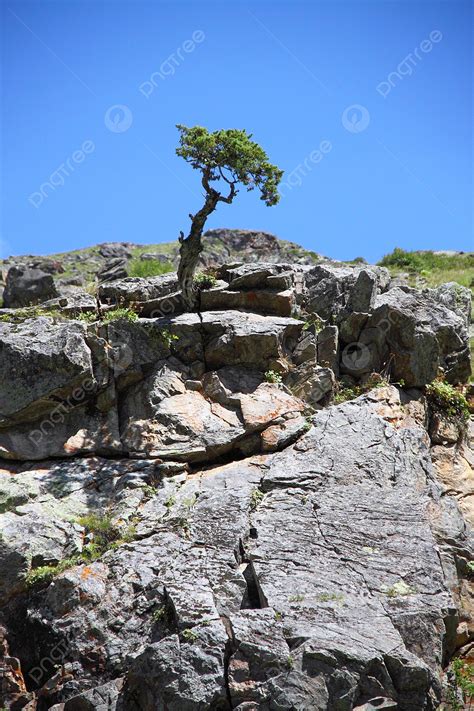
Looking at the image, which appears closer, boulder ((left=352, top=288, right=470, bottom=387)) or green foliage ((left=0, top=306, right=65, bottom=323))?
green foliage ((left=0, top=306, right=65, bottom=323))

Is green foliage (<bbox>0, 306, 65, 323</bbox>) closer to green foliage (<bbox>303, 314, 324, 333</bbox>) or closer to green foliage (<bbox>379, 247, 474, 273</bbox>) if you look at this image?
green foliage (<bbox>303, 314, 324, 333</bbox>)

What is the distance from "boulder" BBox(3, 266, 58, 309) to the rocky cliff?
14.1 feet

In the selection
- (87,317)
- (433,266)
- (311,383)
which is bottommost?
(311,383)

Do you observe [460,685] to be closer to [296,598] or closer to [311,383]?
[296,598]

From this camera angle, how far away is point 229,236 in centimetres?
6644

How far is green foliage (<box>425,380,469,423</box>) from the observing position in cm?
1794

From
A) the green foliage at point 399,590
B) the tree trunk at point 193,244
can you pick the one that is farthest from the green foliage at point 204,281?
the green foliage at point 399,590

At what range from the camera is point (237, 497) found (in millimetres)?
13680

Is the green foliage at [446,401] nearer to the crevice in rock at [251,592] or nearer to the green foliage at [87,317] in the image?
the crevice in rock at [251,592]

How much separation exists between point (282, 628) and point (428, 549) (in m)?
3.83

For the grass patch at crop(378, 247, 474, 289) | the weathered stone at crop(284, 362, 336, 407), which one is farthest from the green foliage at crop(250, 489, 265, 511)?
the grass patch at crop(378, 247, 474, 289)

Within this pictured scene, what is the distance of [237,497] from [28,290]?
12.4 metres

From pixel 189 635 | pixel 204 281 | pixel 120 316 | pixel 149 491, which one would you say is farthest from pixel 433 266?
pixel 189 635

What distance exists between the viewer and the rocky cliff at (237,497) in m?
10.6
